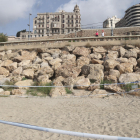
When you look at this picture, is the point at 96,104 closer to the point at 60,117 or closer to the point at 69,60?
the point at 60,117

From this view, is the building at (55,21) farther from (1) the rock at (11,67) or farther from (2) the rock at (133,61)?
(2) the rock at (133,61)

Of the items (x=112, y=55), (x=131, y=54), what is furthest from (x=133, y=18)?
(x=112, y=55)

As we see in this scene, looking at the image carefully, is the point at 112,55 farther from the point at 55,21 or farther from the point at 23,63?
the point at 55,21

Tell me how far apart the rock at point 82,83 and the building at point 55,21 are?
5964 cm

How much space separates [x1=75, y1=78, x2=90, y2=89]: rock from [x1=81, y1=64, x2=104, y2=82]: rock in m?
0.44

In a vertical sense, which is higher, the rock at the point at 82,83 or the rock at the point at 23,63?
the rock at the point at 23,63

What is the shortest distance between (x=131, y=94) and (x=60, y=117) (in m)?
5.07

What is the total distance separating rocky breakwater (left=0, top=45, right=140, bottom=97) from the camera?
9.54 metres

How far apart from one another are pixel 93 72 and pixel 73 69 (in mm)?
1533

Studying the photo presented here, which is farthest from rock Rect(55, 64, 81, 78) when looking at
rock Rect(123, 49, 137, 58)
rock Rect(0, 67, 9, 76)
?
rock Rect(0, 67, 9, 76)

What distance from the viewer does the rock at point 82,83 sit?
9.50 m

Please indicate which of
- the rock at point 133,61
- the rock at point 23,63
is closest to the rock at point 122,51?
the rock at point 133,61

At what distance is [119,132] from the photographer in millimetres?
4121

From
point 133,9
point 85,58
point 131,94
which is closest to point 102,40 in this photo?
point 85,58
